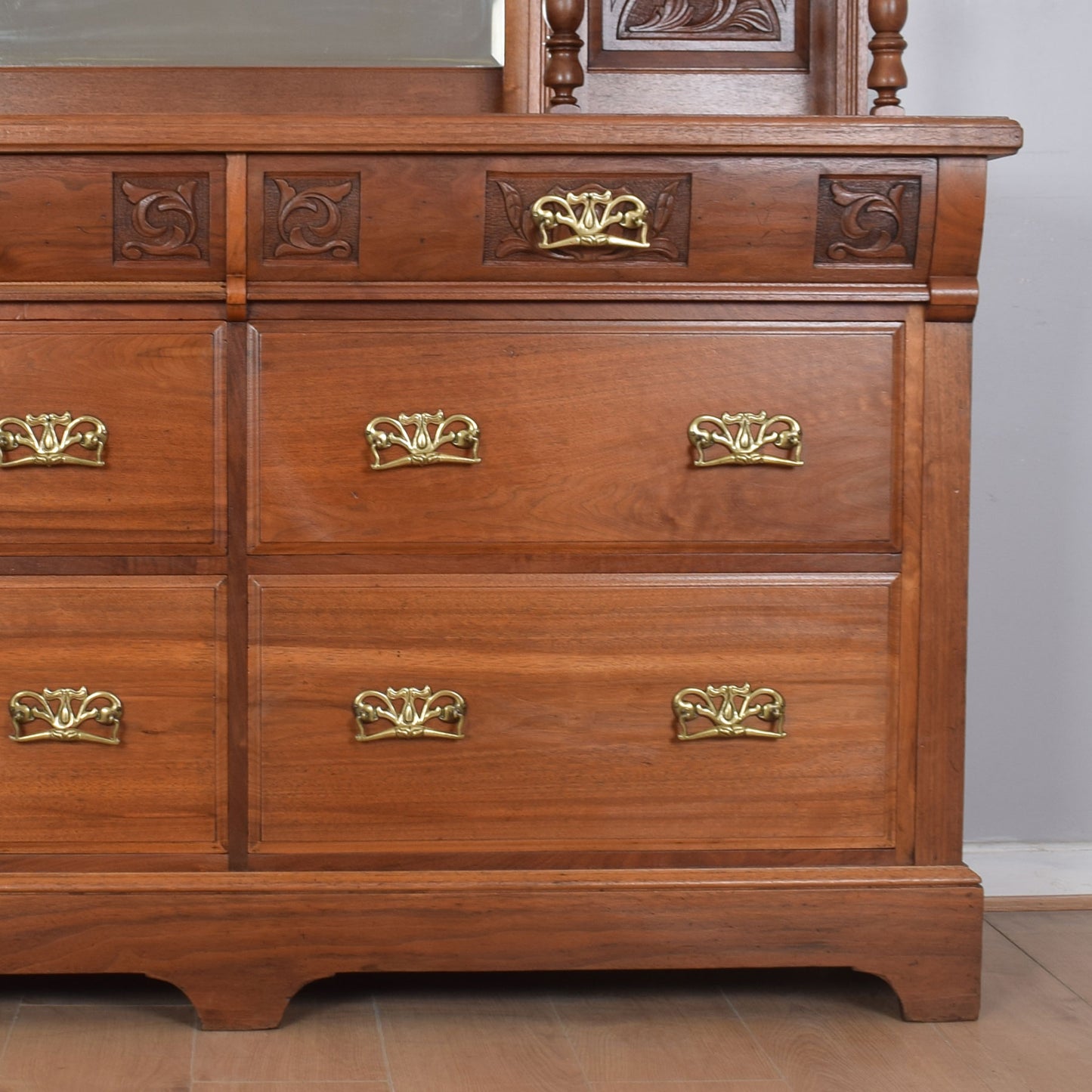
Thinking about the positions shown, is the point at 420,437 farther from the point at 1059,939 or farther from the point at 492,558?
the point at 1059,939

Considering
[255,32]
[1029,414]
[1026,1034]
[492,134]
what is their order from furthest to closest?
[1029,414], [255,32], [1026,1034], [492,134]

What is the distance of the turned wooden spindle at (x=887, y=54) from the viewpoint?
1754mm

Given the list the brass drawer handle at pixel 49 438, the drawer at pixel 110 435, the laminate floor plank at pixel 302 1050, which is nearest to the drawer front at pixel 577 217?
the drawer at pixel 110 435

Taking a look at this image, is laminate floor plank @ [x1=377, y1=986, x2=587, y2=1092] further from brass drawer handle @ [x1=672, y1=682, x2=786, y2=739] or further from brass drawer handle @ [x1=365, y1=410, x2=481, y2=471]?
brass drawer handle @ [x1=365, y1=410, x2=481, y2=471]

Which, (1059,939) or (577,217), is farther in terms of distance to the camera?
(1059,939)

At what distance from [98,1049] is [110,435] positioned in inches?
30.1

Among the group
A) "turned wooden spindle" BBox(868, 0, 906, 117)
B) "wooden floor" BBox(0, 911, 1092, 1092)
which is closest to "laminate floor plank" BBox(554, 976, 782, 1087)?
"wooden floor" BBox(0, 911, 1092, 1092)

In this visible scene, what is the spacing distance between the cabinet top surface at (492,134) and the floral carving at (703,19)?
0.52m

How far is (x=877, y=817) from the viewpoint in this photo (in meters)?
1.71

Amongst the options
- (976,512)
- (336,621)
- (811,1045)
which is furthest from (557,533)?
(976,512)

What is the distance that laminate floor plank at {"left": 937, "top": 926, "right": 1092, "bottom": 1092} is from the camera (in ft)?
5.17

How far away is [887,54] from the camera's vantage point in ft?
5.80

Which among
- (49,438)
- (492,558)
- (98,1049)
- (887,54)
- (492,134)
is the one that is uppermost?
(887,54)

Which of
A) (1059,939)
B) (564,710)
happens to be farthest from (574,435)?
(1059,939)
